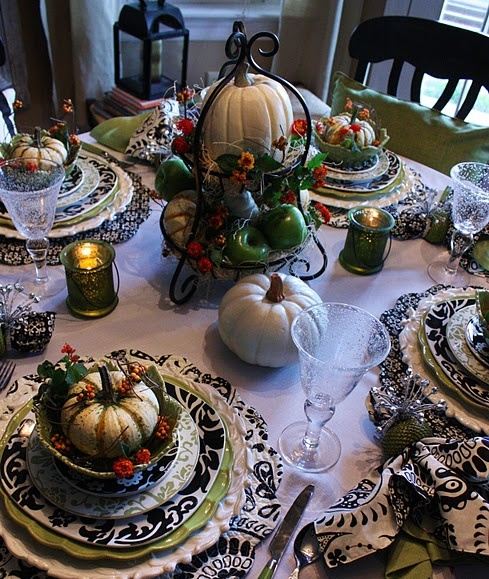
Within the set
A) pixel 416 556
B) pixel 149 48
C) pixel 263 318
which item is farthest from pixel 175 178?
pixel 149 48

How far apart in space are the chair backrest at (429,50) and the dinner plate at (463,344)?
2.77ft

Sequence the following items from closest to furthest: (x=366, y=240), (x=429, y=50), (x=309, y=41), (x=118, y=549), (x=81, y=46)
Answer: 1. (x=118, y=549)
2. (x=366, y=240)
3. (x=429, y=50)
4. (x=81, y=46)
5. (x=309, y=41)

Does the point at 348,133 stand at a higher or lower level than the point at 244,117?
lower

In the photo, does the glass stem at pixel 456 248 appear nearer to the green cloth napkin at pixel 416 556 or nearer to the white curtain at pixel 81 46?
the green cloth napkin at pixel 416 556

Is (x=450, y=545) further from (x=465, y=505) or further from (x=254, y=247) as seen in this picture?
(x=254, y=247)

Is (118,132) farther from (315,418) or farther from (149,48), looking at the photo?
(315,418)

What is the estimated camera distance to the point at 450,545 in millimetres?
634

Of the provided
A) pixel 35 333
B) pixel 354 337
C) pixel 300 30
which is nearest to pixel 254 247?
pixel 354 337

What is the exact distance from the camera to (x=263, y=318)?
0.84 metres

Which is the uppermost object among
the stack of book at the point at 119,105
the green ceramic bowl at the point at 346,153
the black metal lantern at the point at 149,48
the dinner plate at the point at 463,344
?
the green ceramic bowl at the point at 346,153

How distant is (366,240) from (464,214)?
0.17m

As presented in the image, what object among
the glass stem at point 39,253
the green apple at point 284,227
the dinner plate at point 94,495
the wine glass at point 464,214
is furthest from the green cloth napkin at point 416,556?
the glass stem at point 39,253

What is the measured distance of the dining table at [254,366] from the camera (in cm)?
73

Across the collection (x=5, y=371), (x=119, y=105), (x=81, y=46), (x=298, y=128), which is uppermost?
(x=298, y=128)
